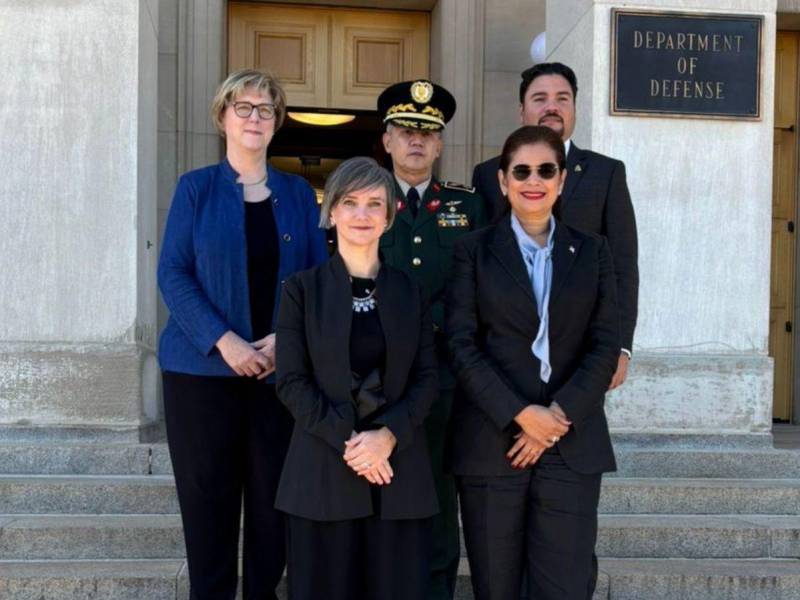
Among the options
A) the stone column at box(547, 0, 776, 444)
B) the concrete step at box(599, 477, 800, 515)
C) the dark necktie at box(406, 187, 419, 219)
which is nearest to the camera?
the dark necktie at box(406, 187, 419, 219)

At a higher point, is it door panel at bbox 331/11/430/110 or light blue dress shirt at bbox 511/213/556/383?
door panel at bbox 331/11/430/110

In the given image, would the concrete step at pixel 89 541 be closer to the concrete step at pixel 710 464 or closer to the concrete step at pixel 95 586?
the concrete step at pixel 95 586

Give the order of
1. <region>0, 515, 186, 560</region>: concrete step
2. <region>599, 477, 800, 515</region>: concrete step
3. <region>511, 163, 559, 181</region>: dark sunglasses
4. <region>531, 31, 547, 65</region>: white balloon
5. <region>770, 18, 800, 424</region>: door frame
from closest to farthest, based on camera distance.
A: <region>511, 163, 559, 181</region>: dark sunglasses
<region>0, 515, 186, 560</region>: concrete step
<region>599, 477, 800, 515</region>: concrete step
<region>531, 31, 547, 65</region>: white balloon
<region>770, 18, 800, 424</region>: door frame

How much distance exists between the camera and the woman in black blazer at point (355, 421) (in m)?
3.56

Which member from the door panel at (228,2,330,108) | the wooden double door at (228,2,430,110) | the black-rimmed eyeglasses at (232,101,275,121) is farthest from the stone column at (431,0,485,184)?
the black-rimmed eyeglasses at (232,101,275,121)

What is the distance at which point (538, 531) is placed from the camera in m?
3.72

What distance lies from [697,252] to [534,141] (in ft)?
10.6

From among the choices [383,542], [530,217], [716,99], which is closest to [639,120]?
[716,99]

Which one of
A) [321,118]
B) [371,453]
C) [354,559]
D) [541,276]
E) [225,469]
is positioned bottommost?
[354,559]

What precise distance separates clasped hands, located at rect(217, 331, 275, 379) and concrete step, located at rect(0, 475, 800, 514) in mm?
1905

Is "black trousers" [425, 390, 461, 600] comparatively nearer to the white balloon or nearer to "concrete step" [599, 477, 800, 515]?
"concrete step" [599, 477, 800, 515]

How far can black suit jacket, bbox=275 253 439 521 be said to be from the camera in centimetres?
356

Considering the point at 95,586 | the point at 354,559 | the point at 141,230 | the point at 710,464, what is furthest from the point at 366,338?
the point at 710,464

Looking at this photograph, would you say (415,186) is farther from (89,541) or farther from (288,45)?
(288,45)
